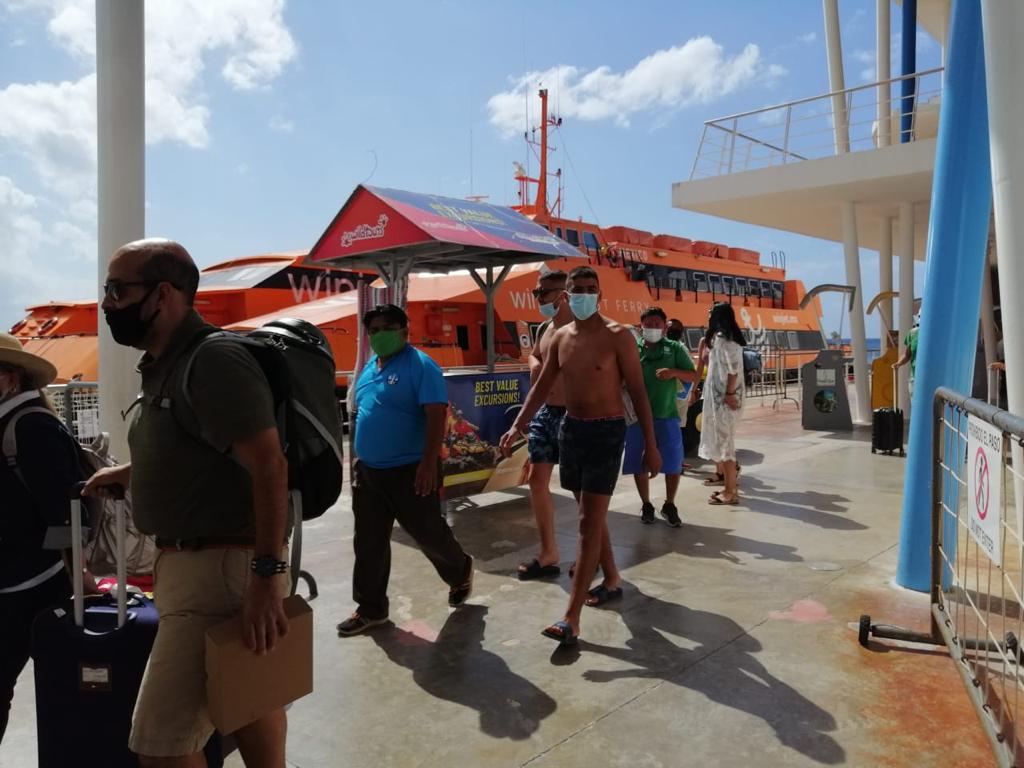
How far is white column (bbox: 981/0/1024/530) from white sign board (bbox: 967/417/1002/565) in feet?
3.02

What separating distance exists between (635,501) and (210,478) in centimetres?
576

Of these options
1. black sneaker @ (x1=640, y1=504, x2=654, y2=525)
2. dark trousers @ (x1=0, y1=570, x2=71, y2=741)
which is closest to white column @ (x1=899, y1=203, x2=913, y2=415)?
black sneaker @ (x1=640, y1=504, x2=654, y2=525)

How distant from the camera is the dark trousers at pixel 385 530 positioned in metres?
4.20

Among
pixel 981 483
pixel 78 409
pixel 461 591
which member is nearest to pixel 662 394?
pixel 461 591

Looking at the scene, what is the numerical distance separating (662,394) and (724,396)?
2.41 ft

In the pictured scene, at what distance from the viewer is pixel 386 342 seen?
444cm

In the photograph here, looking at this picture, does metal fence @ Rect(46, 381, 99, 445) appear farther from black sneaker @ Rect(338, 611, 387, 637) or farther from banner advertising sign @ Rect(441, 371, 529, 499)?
black sneaker @ Rect(338, 611, 387, 637)

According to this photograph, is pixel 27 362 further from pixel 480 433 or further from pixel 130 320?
pixel 480 433

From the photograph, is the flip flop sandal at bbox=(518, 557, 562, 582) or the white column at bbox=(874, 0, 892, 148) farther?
the white column at bbox=(874, 0, 892, 148)

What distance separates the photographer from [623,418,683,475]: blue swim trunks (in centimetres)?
652

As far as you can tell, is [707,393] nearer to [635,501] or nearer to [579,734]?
[635,501]

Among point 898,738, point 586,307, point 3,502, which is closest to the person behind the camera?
point 3,502

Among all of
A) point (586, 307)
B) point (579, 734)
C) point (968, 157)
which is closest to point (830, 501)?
point (968, 157)

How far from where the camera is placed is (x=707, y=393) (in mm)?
7410
